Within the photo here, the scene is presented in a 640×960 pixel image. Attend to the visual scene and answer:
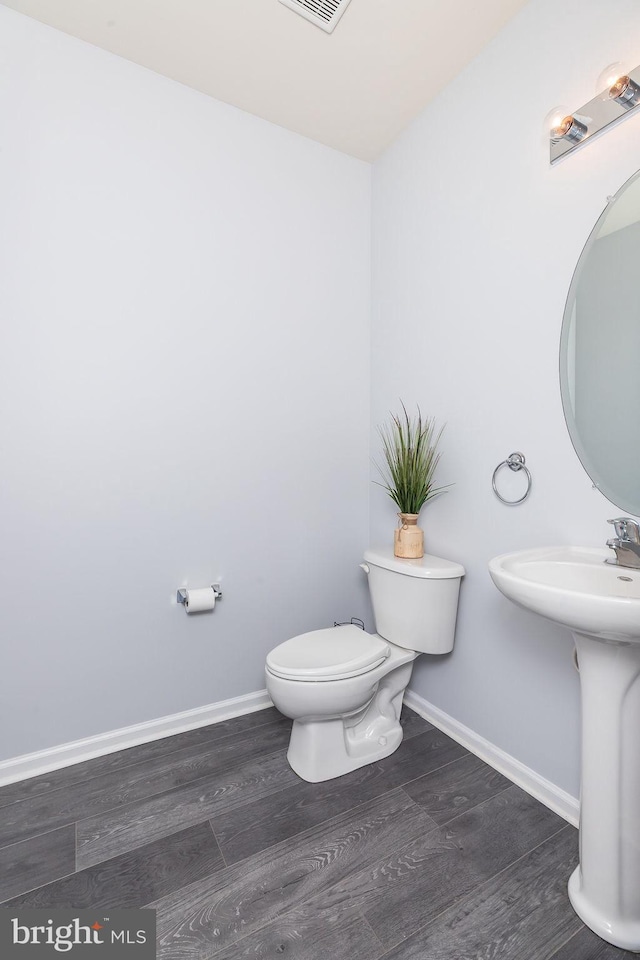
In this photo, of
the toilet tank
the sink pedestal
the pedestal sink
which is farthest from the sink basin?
the toilet tank

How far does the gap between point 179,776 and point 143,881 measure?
418mm

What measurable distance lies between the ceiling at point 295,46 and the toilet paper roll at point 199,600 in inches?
77.3

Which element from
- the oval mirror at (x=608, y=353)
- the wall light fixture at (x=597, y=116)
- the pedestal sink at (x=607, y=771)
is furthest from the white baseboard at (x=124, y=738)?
the wall light fixture at (x=597, y=116)

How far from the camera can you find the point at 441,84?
5.98 feet

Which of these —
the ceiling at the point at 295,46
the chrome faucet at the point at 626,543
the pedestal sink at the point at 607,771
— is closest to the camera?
the pedestal sink at the point at 607,771

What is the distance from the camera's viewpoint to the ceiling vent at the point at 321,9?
1493 mm

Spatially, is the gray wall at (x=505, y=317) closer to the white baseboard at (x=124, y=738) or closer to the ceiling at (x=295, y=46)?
the ceiling at (x=295, y=46)

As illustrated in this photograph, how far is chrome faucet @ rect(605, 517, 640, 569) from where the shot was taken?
47.1 inches

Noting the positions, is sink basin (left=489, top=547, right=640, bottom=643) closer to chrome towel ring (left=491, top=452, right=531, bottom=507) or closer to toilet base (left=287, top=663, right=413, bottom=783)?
chrome towel ring (left=491, top=452, right=531, bottom=507)

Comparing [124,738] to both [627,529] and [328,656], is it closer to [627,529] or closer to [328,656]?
[328,656]

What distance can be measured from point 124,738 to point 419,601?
1.24 m

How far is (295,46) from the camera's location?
5.44 feet

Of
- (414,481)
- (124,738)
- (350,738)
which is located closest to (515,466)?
(414,481)

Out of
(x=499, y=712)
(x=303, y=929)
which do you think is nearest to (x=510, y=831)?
(x=499, y=712)
